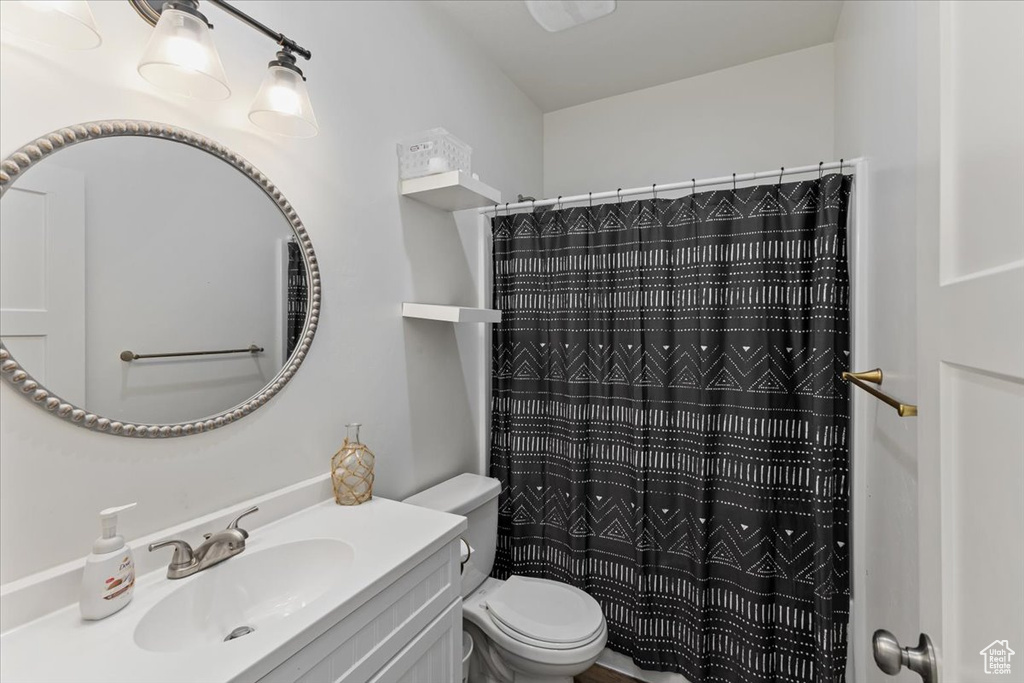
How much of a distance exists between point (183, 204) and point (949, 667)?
153cm

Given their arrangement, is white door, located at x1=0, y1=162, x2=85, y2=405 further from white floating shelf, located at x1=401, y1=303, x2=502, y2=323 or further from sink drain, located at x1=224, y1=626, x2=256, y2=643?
white floating shelf, located at x1=401, y1=303, x2=502, y2=323

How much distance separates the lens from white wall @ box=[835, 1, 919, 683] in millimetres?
976

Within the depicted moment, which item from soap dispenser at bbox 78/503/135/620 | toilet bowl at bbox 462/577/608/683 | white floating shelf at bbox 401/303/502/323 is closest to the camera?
soap dispenser at bbox 78/503/135/620

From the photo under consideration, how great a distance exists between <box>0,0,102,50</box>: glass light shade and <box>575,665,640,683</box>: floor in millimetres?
2391

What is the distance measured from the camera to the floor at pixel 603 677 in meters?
1.79

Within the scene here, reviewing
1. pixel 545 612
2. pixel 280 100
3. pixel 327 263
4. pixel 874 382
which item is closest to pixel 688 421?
pixel 874 382

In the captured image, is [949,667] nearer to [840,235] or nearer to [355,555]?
[355,555]

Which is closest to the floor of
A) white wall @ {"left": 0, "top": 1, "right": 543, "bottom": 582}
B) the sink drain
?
white wall @ {"left": 0, "top": 1, "right": 543, "bottom": 582}

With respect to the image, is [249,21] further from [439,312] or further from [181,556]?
[181,556]

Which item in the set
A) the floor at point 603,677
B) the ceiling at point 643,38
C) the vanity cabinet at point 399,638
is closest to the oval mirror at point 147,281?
the vanity cabinet at point 399,638

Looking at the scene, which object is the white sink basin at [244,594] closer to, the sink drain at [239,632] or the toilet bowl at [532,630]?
the sink drain at [239,632]

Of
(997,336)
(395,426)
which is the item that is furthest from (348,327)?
(997,336)

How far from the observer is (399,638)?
38.4 inches

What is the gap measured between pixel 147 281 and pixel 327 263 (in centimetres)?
44
